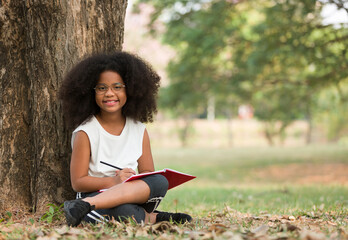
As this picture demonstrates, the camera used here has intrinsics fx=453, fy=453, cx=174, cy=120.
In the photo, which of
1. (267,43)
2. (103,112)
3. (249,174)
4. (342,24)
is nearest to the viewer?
(103,112)

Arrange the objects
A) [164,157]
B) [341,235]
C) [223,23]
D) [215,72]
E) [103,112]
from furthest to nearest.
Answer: [164,157]
[215,72]
[223,23]
[103,112]
[341,235]

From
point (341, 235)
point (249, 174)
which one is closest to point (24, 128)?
point (341, 235)

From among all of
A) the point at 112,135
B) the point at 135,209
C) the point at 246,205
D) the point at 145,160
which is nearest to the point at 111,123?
the point at 112,135

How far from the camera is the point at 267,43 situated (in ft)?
33.4

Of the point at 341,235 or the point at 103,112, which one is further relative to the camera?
the point at 103,112

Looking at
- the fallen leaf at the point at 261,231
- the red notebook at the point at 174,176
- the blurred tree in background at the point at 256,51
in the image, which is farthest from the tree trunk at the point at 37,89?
the blurred tree in background at the point at 256,51

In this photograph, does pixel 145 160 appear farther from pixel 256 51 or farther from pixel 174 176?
pixel 256 51

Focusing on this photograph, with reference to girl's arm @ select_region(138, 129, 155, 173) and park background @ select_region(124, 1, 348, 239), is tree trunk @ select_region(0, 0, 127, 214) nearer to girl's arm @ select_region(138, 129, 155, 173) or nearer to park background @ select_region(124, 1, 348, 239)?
girl's arm @ select_region(138, 129, 155, 173)

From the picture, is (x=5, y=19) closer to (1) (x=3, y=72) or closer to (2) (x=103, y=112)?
(1) (x=3, y=72)

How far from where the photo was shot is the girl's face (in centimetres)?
361

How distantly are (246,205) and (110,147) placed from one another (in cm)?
263

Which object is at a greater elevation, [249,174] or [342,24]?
[342,24]

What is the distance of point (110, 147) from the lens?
11.9ft

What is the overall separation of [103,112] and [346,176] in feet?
32.4
